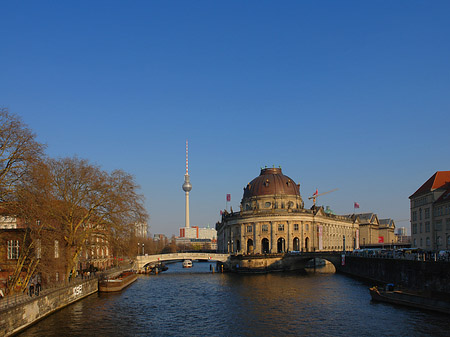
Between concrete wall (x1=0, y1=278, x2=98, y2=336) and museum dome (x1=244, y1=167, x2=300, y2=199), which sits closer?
concrete wall (x1=0, y1=278, x2=98, y2=336)

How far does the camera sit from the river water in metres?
45.1

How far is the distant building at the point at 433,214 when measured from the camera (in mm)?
91125

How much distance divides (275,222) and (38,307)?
335ft

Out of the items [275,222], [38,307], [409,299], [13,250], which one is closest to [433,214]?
[409,299]


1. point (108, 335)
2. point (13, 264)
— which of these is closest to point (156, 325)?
point (108, 335)

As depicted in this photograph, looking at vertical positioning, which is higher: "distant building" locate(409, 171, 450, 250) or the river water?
"distant building" locate(409, 171, 450, 250)

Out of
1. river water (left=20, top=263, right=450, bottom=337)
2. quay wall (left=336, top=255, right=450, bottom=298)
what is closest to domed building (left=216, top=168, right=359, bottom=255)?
quay wall (left=336, top=255, right=450, bottom=298)

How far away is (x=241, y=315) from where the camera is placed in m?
54.0

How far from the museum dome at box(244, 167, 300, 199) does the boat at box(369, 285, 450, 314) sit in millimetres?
95506

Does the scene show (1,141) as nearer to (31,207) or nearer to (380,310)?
(31,207)

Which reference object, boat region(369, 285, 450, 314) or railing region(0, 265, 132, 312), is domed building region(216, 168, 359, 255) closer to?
boat region(369, 285, 450, 314)

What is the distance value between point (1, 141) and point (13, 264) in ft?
68.8

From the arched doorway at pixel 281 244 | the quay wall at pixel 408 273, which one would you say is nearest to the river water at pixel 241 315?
the quay wall at pixel 408 273

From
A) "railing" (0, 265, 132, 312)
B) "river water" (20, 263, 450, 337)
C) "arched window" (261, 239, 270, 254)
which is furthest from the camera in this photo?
"arched window" (261, 239, 270, 254)
